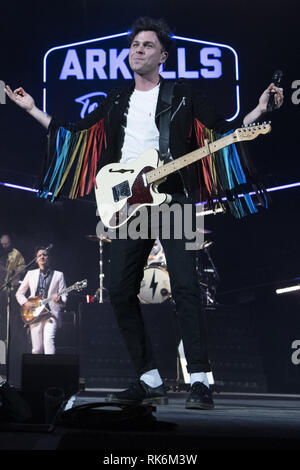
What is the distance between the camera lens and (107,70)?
9016 millimetres

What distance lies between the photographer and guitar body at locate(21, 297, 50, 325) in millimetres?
9250

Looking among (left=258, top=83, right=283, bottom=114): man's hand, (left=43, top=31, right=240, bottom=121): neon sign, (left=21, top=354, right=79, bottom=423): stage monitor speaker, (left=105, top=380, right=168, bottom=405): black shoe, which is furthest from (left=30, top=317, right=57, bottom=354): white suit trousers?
(left=258, top=83, right=283, bottom=114): man's hand

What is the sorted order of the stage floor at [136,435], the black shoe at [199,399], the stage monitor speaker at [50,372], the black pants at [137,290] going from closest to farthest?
the stage floor at [136,435], the black shoe at [199,399], the black pants at [137,290], the stage monitor speaker at [50,372]

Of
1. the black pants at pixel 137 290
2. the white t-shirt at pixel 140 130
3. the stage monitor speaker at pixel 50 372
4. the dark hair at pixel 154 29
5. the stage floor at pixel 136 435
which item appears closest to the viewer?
the stage floor at pixel 136 435

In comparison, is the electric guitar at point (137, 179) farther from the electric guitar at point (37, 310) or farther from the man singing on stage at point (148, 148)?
the electric guitar at point (37, 310)

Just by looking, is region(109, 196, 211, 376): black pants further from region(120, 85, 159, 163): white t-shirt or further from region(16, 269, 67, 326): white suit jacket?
region(16, 269, 67, 326): white suit jacket

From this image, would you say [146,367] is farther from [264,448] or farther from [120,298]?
[264,448]

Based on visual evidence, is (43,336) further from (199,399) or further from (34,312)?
(199,399)

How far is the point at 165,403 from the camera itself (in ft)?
10.3

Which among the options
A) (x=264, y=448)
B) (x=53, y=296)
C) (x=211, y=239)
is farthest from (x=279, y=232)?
(x=264, y=448)

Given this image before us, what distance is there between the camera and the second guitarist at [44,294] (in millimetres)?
9188

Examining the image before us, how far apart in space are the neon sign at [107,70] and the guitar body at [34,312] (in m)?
2.60

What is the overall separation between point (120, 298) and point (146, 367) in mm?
351

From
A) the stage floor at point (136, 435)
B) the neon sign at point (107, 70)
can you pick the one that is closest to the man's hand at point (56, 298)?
the neon sign at point (107, 70)
